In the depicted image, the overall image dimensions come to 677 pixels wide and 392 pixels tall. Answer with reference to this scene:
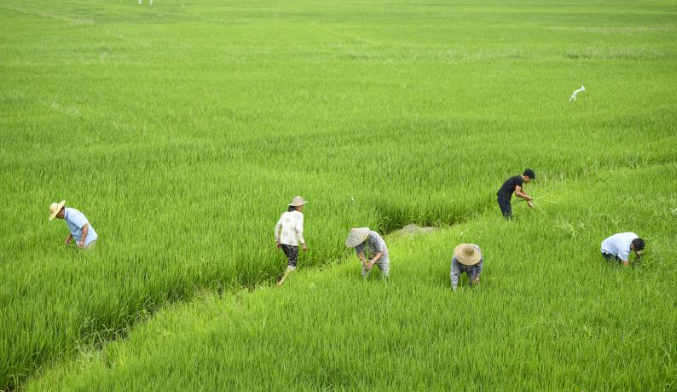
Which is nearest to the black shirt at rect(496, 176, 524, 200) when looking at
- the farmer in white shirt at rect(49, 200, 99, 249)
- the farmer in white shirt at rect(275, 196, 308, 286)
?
the farmer in white shirt at rect(275, 196, 308, 286)

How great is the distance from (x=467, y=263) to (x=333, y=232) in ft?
7.16

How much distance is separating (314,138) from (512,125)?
409cm

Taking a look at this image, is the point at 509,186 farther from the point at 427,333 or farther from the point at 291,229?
the point at 427,333

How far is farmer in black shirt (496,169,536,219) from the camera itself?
21.4ft

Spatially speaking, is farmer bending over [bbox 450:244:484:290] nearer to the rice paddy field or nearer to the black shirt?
the rice paddy field

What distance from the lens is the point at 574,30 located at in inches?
1325

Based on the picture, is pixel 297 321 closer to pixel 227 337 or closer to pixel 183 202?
pixel 227 337

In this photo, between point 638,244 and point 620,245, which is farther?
point 620,245

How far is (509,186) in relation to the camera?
265 inches

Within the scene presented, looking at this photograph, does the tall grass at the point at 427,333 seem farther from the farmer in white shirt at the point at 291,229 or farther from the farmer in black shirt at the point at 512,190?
the farmer in black shirt at the point at 512,190

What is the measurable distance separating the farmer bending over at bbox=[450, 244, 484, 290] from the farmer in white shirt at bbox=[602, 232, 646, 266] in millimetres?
1280

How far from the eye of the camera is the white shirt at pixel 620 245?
5320 millimetres

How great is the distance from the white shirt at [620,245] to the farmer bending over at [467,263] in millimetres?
1276

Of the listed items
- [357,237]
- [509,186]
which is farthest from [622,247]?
[357,237]
